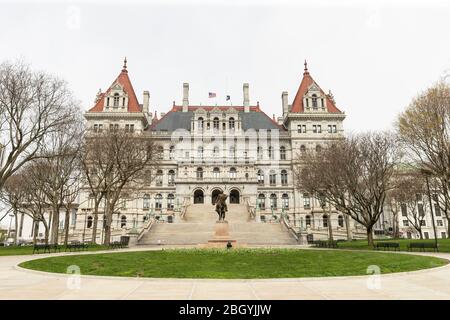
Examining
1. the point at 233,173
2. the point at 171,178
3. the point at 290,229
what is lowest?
the point at 290,229

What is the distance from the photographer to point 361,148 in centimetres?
2945

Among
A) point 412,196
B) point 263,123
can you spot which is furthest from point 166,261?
point 263,123

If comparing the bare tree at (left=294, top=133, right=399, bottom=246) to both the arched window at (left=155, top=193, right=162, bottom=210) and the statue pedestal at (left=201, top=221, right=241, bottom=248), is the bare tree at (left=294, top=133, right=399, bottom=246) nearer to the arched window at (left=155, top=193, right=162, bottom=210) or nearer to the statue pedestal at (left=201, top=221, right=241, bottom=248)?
the statue pedestal at (left=201, top=221, right=241, bottom=248)

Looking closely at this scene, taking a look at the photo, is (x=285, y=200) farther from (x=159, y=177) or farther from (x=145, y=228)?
(x=145, y=228)

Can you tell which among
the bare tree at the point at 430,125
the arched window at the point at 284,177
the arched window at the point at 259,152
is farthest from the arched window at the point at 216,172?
the bare tree at the point at 430,125

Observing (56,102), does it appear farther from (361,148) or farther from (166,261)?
(361,148)

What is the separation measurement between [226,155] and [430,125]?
42820 mm

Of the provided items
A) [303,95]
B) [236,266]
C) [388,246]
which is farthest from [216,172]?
[236,266]

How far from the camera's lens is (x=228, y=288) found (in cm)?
941

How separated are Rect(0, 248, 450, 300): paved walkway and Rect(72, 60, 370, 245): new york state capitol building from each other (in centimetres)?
4721

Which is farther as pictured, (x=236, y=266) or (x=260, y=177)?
(x=260, y=177)

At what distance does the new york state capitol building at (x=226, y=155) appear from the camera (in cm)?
5984

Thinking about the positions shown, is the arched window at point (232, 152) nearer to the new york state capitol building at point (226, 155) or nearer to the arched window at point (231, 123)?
the new york state capitol building at point (226, 155)

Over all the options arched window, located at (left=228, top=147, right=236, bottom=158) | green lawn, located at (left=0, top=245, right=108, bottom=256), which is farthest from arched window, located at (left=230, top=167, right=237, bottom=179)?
green lawn, located at (left=0, top=245, right=108, bottom=256)
